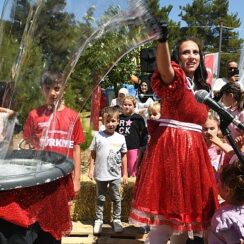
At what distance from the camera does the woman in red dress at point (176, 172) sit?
228cm

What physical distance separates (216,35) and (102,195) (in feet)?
104

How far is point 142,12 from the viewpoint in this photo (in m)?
1.66

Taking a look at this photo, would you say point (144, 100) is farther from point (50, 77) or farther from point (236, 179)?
point (50, 77)

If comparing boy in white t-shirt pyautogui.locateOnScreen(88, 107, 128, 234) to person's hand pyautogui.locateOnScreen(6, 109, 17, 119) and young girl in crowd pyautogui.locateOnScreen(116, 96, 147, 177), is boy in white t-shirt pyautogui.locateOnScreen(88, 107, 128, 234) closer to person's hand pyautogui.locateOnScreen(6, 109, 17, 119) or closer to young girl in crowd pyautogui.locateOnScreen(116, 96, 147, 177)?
young girl in crowd pyautogui.locateOnScreen(116, 96, 147, 177)

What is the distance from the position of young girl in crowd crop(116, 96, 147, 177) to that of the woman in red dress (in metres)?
2.28

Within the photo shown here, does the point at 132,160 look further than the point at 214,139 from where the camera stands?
Yes

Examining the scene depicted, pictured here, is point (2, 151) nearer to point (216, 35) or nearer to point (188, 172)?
point (188, 172)

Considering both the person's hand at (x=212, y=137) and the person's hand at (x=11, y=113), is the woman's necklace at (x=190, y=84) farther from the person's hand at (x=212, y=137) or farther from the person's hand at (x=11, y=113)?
the person's hand at (x=11, y=113)

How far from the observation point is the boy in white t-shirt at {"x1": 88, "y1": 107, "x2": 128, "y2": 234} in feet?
12.8

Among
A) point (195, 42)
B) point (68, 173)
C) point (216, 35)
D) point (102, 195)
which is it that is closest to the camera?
point (68, 173)

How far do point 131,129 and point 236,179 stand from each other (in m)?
2.53

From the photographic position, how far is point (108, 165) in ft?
12.8

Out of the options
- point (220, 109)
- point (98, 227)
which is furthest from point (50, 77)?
point (98, 227)

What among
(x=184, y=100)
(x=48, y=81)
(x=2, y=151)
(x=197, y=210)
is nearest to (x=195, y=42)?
(x=184, y=100)
